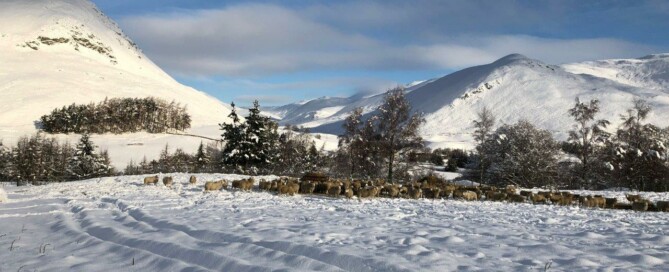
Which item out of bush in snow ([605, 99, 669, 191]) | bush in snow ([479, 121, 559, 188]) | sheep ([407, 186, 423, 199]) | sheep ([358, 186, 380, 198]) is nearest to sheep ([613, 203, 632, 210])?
sheep ([407, 186, 423, 199])

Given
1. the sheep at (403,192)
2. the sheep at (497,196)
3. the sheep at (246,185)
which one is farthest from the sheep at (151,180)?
the sheep at (497,196)

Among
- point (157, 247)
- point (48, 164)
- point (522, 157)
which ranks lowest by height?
point (48, 164)

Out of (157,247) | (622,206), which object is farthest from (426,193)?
(157,247)

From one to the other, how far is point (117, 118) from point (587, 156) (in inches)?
3903

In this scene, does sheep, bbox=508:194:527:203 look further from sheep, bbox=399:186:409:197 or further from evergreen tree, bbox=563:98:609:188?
evergreen tree, bbox=563:98:609:188

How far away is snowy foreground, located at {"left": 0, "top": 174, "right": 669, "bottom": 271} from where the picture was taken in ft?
26.4

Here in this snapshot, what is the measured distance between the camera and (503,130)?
5025cm

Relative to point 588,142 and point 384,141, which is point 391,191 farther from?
point 588,142

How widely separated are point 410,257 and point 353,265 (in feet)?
3.39

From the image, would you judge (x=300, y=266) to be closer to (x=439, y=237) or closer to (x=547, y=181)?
(x=439, y=237)

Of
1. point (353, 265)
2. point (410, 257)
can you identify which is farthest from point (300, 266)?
point (410, 257)

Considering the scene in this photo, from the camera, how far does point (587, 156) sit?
1609 inches

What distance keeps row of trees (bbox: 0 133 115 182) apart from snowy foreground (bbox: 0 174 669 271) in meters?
42.5

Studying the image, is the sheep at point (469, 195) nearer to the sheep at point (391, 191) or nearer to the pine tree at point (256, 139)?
the sheep at point (391, 191)
